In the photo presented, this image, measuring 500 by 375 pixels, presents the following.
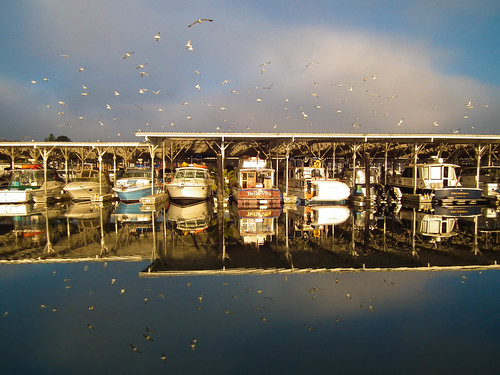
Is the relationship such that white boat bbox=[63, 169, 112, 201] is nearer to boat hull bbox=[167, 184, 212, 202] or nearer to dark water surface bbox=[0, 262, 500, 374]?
boat hull bbox=[167, 184, 212, 202]

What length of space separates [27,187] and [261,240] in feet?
74.5

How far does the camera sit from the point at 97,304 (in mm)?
6715

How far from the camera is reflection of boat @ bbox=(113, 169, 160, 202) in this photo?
1115 inches

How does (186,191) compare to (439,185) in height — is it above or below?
below

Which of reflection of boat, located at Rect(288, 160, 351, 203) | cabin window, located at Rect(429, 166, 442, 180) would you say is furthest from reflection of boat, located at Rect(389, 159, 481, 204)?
reflection of boat, located at Rect(288, 160, 351, 203)

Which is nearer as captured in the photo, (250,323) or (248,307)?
(250,323)

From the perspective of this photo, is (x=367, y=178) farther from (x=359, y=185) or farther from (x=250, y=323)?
(x=250, y=323)

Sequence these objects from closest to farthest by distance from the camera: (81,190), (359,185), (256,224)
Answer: (256,224) → (359,185) → (81,190)

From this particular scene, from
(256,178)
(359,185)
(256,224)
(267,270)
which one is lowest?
(256,224)

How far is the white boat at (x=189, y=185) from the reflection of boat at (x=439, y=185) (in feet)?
51.3

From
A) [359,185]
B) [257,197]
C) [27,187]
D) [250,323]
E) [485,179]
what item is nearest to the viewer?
[250,323]

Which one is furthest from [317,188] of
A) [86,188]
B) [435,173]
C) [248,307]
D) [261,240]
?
[248,307]

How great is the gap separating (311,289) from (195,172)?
21.7 meters

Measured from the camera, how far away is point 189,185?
26828 mm
